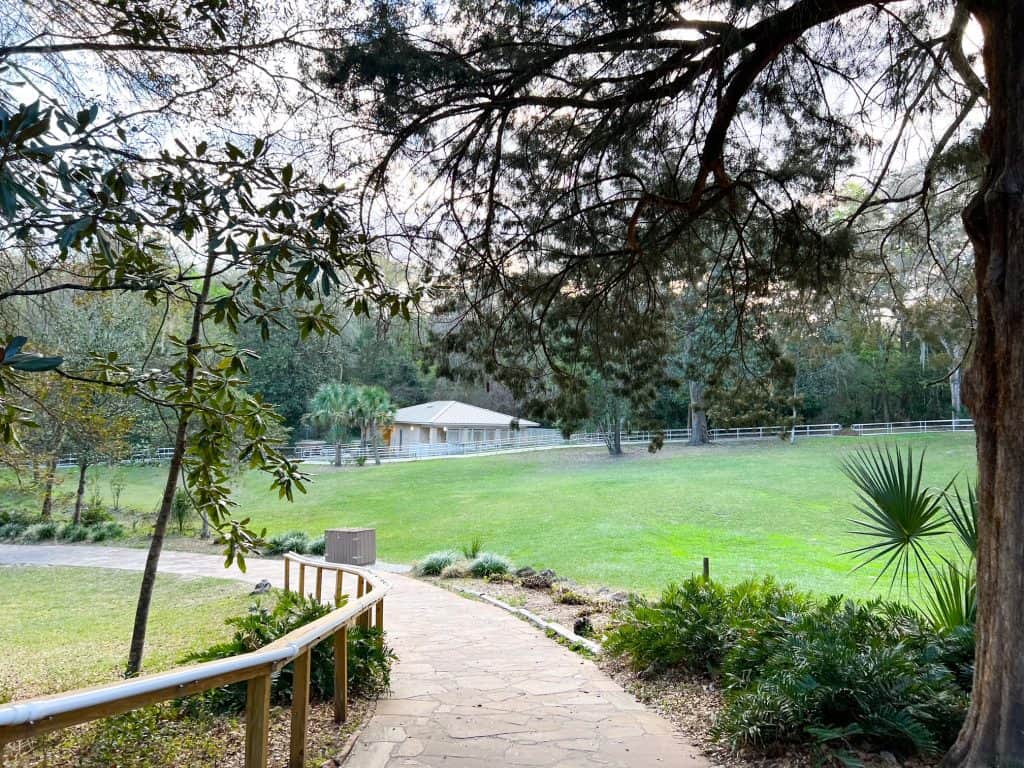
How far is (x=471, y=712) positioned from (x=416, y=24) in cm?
494

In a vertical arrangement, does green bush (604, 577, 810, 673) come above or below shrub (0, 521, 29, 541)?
above

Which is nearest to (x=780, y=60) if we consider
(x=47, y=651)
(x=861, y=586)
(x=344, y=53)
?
(x=344, y=53)

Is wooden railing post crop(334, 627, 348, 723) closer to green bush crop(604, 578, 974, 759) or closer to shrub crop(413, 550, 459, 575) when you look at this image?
green bush crop(604, 578, 974, 759)

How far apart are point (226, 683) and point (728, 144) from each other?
597 centimetres

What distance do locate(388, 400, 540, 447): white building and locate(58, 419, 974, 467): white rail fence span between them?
117 centimetres

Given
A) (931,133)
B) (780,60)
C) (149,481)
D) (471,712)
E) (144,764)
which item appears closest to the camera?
(144,764)

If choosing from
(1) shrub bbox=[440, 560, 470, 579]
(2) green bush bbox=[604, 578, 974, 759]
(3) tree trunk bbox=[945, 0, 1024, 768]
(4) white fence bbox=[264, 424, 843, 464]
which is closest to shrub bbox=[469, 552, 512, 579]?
(1) shrub bbox=[440, 560, 470, 579]

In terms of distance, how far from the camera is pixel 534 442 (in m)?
51.0

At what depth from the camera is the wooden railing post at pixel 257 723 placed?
2.80 m

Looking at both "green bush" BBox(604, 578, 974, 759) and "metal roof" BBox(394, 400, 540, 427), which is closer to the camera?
"green bush" BBox(604, 578, 974, 759)

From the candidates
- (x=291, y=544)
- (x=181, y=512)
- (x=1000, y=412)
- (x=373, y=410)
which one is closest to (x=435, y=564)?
(x=291, y=544)

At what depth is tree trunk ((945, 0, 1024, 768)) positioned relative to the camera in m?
3.20

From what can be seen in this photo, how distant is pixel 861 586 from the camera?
14375 mm

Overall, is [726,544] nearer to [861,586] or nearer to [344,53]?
[861,586]
